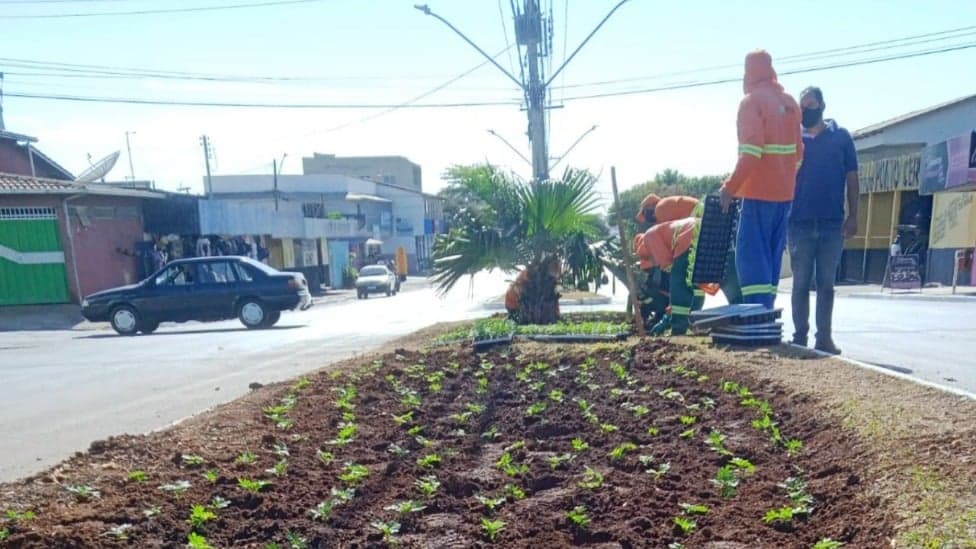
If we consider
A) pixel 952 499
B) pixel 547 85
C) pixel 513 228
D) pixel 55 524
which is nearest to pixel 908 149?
pixel 547 85

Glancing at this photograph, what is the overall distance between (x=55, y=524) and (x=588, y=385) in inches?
132

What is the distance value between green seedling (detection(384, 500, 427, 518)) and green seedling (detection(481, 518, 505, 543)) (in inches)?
14.2

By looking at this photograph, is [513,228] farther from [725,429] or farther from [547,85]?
[547,85]

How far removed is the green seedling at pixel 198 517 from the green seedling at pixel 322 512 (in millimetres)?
423

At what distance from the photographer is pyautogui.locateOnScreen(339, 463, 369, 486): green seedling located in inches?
126

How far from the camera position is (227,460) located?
3529 mm

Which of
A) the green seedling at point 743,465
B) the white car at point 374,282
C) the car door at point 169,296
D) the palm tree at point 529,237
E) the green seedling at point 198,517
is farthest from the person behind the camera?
the white car at point 374,282

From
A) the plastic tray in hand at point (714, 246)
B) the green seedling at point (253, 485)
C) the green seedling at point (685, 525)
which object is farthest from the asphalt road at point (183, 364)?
the green seedling at point (685, 525)

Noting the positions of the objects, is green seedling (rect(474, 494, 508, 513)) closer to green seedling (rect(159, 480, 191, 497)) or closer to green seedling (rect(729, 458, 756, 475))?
green seedling (rect(729, 458, 756, 475))

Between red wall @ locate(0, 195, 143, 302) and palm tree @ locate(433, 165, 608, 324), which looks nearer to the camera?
palm tree @ locate(433, 165, 608, 324)

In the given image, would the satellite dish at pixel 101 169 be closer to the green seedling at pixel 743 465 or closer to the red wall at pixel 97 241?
the red wall at pixel 97 241

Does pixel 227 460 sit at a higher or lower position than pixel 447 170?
lower

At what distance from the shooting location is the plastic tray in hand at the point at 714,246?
19.0 feet

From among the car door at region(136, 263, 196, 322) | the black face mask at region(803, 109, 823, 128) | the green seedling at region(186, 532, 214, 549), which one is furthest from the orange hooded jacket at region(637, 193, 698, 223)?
the car door at region(136, 263, 196, 322)
